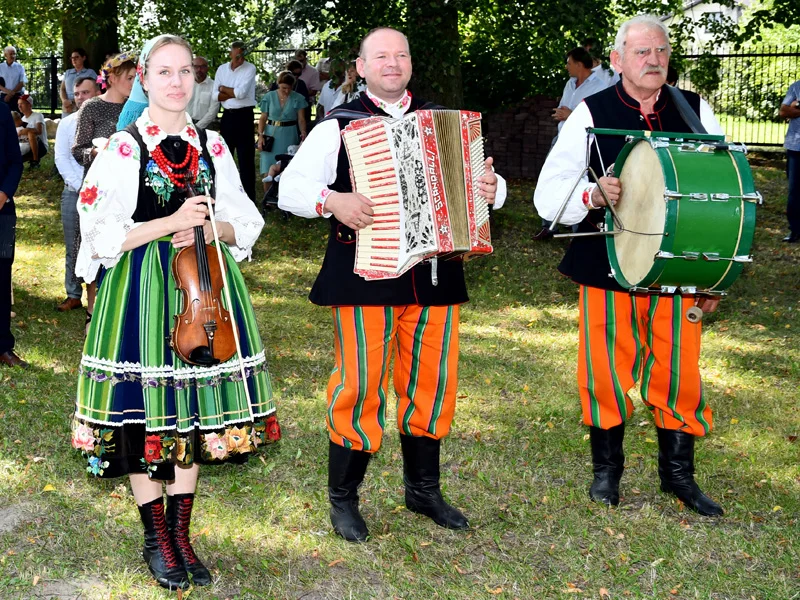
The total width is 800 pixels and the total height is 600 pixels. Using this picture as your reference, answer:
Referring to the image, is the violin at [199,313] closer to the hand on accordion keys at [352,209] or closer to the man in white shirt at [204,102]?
the hand on accordion keys at [352,209]

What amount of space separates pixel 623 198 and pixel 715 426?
7.44 feet

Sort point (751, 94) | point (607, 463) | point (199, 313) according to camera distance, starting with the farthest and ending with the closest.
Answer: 1. point (751, 94)
2. point (607, 463)
3. point (199, 313)

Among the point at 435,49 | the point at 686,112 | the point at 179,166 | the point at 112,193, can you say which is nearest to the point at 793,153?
the point at 435,49

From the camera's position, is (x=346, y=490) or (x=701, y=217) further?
(x=346, y=490)

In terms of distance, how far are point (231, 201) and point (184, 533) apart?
137 centimetres

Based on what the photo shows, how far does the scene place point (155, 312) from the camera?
150 inches

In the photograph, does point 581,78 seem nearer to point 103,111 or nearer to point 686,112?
point 103,111

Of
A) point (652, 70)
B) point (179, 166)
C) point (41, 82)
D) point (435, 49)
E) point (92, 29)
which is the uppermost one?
point (92, 29)

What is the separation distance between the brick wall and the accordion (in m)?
12.7

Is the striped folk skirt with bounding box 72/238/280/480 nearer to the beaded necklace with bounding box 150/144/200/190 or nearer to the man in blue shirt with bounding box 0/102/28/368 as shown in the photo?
the beaded necklace with bounding box 150/144/200/190

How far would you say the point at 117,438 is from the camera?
3.93m

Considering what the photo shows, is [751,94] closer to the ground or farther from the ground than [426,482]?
farther from the ground

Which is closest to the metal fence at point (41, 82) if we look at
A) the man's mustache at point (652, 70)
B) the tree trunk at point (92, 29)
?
the tree trunk at point (92, 29)

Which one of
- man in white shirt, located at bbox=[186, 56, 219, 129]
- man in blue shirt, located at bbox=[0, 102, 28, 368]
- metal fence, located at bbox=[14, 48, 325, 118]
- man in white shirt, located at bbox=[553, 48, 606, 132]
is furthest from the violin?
metal fence, located at bbox=[14, 48, 325, 118]
